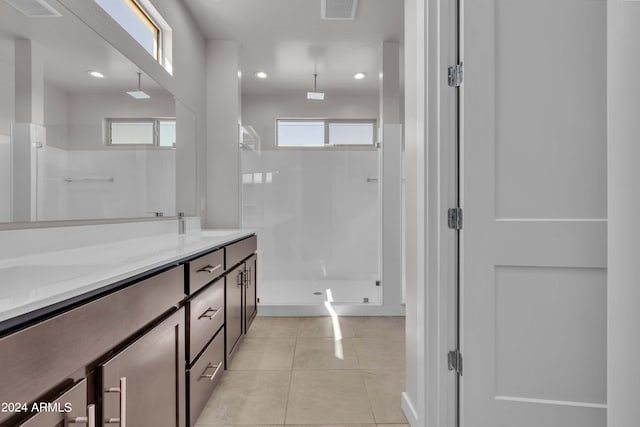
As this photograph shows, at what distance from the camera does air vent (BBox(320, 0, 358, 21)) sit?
2.68m

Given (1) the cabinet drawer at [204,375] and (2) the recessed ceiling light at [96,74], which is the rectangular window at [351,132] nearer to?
(2) the recessed ceiling light at [96,74]

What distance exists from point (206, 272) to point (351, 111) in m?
4.09

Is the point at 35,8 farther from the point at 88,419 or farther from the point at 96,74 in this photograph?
Result: the point at 88,419

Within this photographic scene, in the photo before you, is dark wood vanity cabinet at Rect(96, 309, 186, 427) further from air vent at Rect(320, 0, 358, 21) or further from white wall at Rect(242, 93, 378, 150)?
white wall at Rect(242, 93, 378, 150)

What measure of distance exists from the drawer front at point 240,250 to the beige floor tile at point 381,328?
110 cm

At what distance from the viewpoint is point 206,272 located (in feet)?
5.26

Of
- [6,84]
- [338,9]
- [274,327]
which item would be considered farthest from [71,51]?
[274,327]
